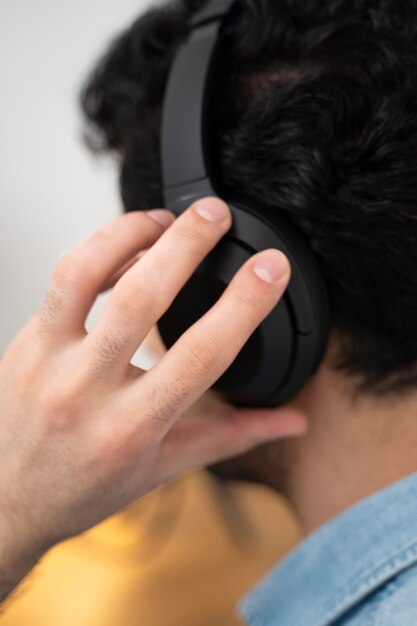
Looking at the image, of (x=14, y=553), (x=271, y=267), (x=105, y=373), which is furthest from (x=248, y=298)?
(x=14, y=553)

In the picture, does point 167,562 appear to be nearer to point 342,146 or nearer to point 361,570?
point 361,570

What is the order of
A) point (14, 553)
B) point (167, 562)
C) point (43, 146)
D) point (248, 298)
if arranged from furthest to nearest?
point (43, 146) < point (167, 562) < point (14, 553) < point (248, 298)

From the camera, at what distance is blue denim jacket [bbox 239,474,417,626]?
1.79 ft

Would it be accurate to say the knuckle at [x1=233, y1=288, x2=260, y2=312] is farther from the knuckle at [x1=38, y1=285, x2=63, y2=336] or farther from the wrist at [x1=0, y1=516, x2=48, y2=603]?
the wrist at [x1=0, y1=516, x2=48, y2=603]

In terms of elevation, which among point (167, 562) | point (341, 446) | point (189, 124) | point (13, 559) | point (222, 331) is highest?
point (189, 124)

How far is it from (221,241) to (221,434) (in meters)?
0.23

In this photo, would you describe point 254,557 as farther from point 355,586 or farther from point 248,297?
point 248,297

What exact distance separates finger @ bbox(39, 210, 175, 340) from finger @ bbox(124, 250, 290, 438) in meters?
0.09

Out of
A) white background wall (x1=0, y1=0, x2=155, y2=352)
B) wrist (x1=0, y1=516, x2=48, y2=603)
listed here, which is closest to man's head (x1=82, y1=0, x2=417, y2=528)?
wrist (x1=0, y1=516, x2=48, y2=603)

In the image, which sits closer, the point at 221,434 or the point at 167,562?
the point at 221,434

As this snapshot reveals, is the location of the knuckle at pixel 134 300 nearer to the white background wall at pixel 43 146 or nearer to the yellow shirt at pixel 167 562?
the yellow shirt at pixel 167 562

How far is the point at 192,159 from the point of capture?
1.86 feet

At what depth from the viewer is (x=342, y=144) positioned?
562mm

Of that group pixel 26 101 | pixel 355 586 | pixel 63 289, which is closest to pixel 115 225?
pixel 63 289
